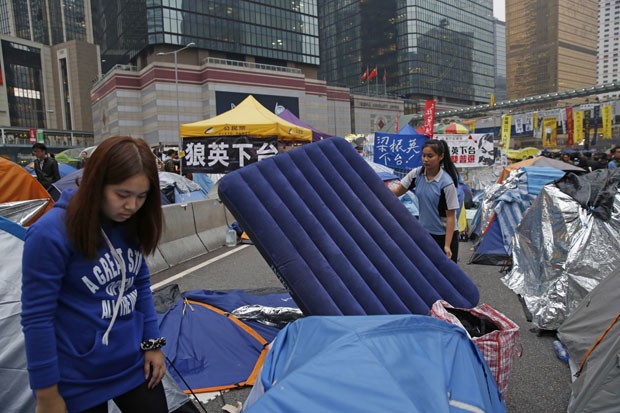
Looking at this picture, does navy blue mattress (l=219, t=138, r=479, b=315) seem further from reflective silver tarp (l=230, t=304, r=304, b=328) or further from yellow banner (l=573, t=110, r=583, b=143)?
yellow banner (l=573, t=110, r=583, b=143)

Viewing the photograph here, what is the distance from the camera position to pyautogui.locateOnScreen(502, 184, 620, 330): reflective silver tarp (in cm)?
419

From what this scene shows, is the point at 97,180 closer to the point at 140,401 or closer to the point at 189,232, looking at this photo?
the point at 140,401

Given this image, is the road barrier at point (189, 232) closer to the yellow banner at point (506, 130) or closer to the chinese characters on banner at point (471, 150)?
the chinese characters on banner at point (471, 150)

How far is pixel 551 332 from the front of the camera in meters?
4.15

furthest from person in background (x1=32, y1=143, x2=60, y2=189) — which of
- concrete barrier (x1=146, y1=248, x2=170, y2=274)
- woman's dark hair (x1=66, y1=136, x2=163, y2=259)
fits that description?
woman's dark hair (x1=66, y1=136, x2=163, y2=259)

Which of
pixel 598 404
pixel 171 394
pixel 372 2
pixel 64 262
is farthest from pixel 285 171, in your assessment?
pixel 372 2

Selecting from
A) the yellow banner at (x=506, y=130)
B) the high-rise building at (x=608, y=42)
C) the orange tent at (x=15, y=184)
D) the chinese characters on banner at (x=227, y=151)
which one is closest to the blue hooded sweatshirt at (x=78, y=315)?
the orange tent at (x=15, y=184)

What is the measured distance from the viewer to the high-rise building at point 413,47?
96.8 meters

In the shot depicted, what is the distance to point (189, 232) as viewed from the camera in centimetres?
826

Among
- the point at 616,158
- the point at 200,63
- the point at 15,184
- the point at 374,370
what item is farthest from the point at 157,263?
the point at 200,63

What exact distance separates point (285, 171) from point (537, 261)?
3.60 m

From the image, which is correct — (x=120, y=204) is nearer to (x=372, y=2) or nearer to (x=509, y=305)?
(x=509, y=305)

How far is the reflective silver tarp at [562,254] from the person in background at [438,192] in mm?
1072

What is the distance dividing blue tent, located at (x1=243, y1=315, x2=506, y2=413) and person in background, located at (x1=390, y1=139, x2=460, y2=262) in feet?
9.11
